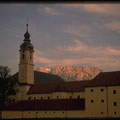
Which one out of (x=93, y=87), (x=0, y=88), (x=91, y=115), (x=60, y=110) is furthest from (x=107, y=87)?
(x=0, y=88)

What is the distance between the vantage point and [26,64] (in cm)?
8912

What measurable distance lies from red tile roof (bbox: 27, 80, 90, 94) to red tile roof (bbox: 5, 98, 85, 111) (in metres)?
14.8

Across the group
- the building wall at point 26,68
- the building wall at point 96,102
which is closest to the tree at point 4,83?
the building wall at point 26,68

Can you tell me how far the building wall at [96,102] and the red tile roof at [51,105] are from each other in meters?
1.71

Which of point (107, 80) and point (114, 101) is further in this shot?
point (107, 80)

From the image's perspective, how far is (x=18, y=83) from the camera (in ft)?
286

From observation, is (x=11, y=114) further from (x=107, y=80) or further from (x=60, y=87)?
(x=107, y=80)

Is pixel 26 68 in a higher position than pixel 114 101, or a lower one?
higher

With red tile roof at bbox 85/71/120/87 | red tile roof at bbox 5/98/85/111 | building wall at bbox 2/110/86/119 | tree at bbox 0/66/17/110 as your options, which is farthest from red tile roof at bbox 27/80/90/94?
red tile roof at bbox 85/71/120/87

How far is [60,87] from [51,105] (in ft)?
58.3

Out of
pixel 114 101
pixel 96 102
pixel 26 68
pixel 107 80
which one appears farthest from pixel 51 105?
pixel 26 68

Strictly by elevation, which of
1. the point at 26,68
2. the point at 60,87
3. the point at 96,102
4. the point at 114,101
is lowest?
the point at 96,102

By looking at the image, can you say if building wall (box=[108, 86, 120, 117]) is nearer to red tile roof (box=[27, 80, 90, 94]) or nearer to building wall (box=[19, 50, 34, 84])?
red tile roof (box=[27, 80, 90, 94])

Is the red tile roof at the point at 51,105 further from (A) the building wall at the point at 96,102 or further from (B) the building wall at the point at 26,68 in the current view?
(B) the building wall at the point at 26,68
